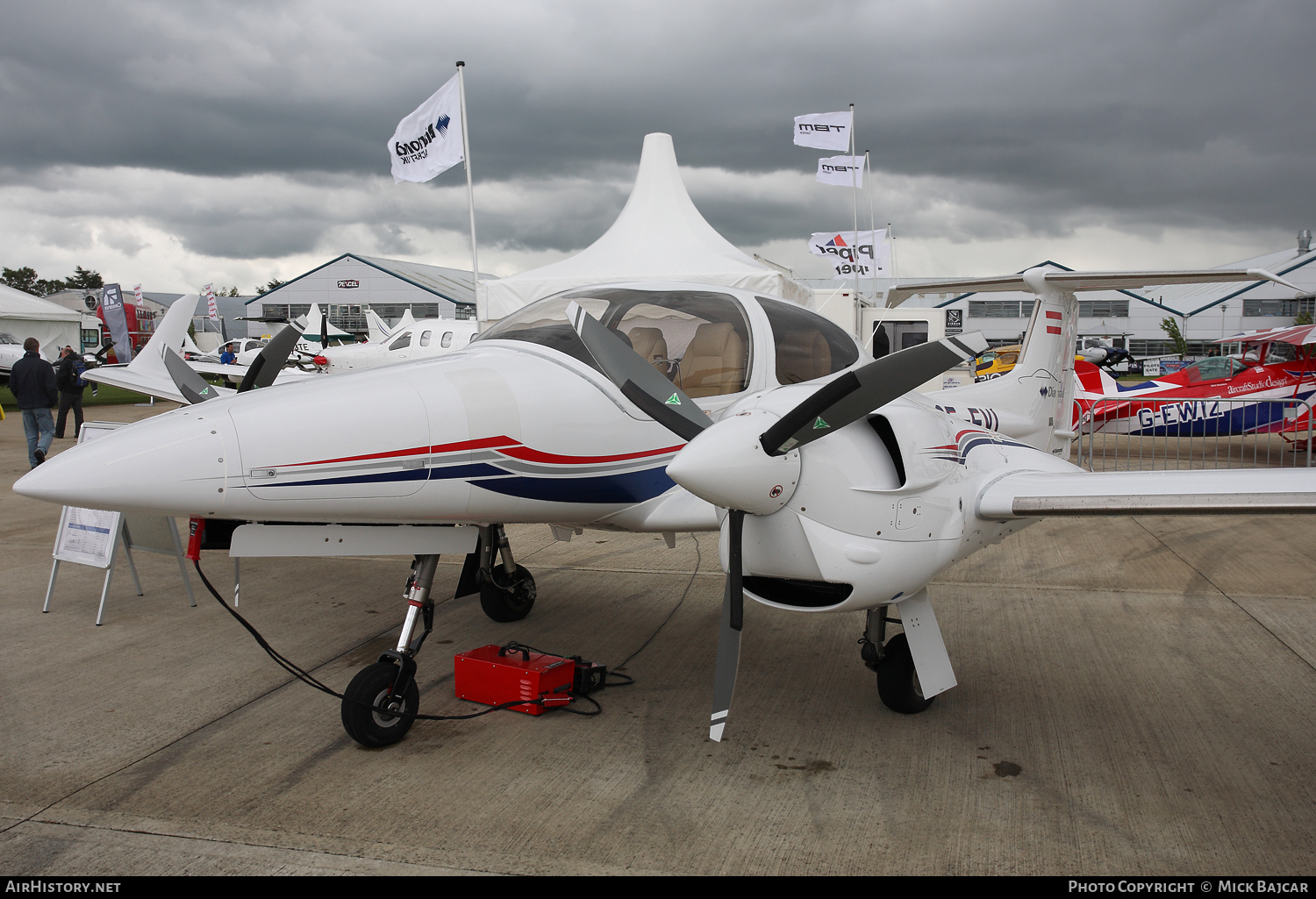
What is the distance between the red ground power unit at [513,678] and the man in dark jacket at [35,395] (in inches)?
413

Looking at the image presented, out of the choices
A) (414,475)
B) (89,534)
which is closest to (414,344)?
(89,534)

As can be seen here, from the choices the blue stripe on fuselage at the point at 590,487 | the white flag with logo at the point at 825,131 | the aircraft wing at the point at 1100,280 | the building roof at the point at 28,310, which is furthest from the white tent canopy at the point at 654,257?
the building roof at the point at 28,310

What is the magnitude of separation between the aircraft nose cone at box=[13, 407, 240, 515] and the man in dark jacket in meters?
10.3

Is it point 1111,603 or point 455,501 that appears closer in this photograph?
point 455,501

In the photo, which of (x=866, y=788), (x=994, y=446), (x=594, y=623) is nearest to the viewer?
(x=866, y=788)

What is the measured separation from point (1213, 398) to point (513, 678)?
1442cm

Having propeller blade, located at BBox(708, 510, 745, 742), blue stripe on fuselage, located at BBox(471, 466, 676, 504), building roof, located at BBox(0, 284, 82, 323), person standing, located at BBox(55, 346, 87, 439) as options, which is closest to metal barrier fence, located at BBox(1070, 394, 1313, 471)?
blue stripe on fuselage, located at BBox(471, 466, 676, 504)

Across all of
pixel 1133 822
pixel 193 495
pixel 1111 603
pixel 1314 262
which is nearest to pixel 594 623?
pixel 193 495

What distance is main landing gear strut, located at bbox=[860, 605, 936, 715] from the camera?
4496 millimetres

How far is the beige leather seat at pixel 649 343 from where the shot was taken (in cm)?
482

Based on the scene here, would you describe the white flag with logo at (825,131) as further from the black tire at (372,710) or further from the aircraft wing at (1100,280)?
the black tire at (372,710)

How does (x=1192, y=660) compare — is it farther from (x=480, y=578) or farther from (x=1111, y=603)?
(x=480, y=578)

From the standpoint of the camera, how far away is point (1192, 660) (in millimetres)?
5395
